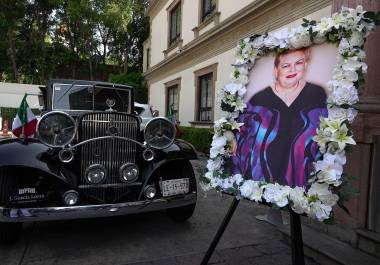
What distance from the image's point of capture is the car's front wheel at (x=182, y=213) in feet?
16.4

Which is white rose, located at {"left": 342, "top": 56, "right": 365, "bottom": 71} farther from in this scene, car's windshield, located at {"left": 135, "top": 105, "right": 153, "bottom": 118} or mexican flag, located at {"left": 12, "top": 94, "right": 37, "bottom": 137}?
car's windshield, located at {"left": 135, "top": 105, "right": 153, "bottom": 118}

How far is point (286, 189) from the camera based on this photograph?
260cm

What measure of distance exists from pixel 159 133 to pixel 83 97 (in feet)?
6.54

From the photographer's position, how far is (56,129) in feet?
13.3

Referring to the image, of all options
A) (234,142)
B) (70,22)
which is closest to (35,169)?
(234,142)

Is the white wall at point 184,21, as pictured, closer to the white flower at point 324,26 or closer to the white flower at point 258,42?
the white flower at point 258,42

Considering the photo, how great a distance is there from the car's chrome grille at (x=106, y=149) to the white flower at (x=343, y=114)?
7.89ft

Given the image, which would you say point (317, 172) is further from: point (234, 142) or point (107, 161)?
point (107, 161)

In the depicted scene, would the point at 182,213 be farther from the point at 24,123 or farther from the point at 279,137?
the point at 279,137

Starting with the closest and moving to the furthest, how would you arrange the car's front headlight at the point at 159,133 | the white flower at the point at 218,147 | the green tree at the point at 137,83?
the white flower at the point at 218,147
the car's front headlight at the point at 159,133
the green tree at the point at 137,83

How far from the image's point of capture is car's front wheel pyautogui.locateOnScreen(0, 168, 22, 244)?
3793 millimetres

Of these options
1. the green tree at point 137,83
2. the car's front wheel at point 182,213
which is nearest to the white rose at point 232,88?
the car's front wheel at point 182,213

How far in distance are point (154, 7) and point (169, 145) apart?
60.4 feet

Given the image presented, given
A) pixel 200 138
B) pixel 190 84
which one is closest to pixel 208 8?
pixel 190 84
